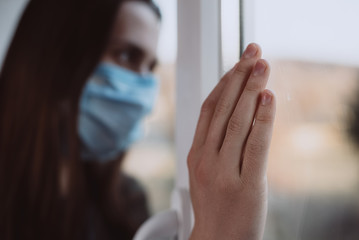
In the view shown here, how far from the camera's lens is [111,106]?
1153 millimetres

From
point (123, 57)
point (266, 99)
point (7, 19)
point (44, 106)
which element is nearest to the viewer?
point (266, 99)

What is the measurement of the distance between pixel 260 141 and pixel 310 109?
3.3 inches

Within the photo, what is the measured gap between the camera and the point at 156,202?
1.90 m

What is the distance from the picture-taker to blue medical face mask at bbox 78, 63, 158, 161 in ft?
3.71

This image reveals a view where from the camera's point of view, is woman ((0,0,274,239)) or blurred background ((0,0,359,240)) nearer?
blurred background ((0,0,359,240))

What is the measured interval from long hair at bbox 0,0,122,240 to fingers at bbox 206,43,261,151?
2.65ft

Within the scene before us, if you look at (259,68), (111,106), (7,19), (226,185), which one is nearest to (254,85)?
(259,68)

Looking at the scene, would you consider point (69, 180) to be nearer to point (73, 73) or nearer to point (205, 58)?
point (73, 73)

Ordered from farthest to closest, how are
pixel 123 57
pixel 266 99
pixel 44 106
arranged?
pixel 123 57, pixel 44 106, pixel 266 99

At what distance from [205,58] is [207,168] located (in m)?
0.17

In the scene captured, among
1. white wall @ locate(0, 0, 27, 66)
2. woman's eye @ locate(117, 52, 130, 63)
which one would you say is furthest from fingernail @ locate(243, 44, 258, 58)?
white wall @ locate(0, 0, 27, 66)

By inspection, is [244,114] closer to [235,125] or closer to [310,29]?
[235,125]

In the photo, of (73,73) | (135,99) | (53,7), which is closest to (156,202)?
(135,99)

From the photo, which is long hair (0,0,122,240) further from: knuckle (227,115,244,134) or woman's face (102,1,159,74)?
knuckle (227,115,244,134)
